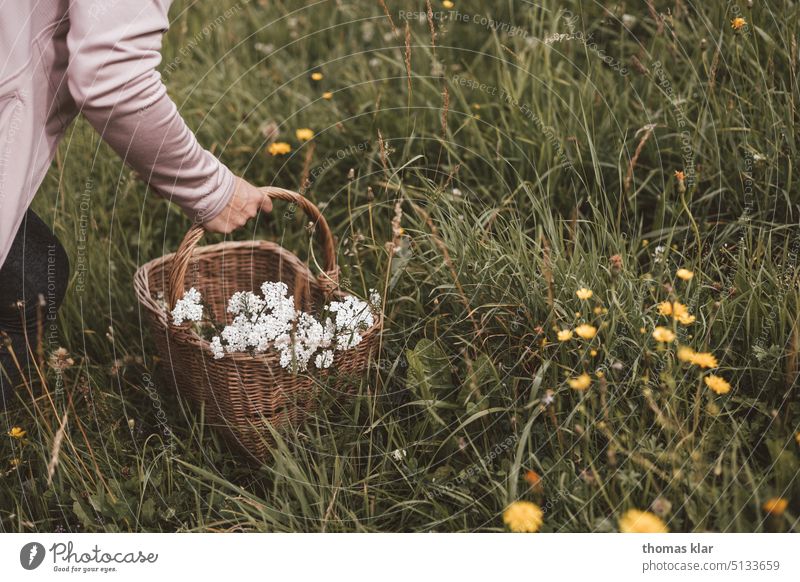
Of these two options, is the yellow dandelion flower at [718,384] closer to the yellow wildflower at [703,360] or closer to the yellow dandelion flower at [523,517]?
the yellow wildflower at [703,360]

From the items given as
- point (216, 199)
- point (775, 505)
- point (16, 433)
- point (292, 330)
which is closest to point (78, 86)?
point (216, 199)

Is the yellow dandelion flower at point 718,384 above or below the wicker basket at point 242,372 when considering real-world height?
below

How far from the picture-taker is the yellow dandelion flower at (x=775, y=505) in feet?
3.95

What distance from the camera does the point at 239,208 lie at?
60.3 inches

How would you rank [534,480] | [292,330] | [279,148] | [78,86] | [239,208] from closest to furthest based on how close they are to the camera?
[78,86] → [534,480] → [292,330] → [239,208] → [279,148]

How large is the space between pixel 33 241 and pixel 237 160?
0.89 m

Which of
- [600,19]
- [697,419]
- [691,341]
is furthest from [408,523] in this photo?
[600,19]

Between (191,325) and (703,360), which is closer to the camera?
(703,360)

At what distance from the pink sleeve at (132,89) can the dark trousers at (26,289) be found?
0.35 m

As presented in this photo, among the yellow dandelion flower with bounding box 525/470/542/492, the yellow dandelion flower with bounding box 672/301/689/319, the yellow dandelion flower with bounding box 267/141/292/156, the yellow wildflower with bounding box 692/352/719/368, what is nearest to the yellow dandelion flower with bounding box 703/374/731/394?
the yellow wildflower with bounding box 692/352/719/368

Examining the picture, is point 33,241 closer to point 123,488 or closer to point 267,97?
point 123,488
